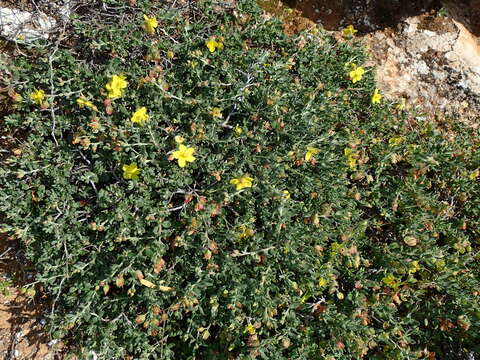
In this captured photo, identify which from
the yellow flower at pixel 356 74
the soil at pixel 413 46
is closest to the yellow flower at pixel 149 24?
the soil at pixel 413 46

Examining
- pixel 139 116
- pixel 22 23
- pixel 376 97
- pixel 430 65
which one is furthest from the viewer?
pixel 430 65

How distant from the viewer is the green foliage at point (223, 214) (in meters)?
3.22

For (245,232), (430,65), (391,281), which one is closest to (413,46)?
(430,65)

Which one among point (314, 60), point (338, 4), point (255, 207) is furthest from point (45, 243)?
point (338, 4)

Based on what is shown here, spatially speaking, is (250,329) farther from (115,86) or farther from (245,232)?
(115,86)

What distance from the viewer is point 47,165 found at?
337 cm

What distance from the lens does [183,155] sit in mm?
3146

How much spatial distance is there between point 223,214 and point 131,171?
79cm

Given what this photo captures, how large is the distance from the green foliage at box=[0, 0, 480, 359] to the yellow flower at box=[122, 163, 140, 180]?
8 centimetres

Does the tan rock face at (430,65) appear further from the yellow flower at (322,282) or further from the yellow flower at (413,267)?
the yellow flower at (322,282)

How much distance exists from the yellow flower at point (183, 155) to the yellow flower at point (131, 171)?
12.8 inches

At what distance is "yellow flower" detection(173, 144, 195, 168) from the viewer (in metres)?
3.13

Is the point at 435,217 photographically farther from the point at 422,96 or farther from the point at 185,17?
the point at 185,17

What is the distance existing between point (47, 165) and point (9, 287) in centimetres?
121
